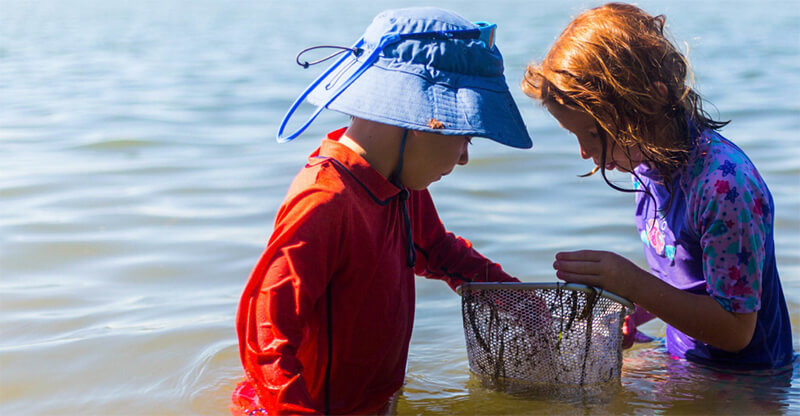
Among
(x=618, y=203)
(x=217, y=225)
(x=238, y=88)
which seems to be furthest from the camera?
(x=238, y=88)

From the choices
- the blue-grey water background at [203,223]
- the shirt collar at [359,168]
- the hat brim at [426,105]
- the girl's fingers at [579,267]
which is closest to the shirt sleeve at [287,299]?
the shirt collar at [359,168]

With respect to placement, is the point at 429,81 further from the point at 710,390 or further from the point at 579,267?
the point at 710,390

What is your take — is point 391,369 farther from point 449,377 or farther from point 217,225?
point 217,225

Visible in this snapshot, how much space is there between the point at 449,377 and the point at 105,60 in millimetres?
11399

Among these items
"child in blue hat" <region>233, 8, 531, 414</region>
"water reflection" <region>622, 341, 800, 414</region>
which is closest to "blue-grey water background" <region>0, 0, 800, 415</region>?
"water reflection" <region>622, 341, 800, 414</region>

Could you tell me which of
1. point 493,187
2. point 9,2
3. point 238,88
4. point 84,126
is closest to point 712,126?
point 493,187

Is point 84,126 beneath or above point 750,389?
above

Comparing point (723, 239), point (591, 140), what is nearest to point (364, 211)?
point (591, 140)

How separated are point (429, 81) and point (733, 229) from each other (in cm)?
111

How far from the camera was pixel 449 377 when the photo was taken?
12.0 ft

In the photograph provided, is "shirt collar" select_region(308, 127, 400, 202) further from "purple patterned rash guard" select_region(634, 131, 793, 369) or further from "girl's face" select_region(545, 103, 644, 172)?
"purple patterned rash guard" select_region(634, 131, 793, 369)

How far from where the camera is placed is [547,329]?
2.93 meters

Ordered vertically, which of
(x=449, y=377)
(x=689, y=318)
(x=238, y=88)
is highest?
(x=238, y=88)

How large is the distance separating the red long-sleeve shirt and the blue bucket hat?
0.64 feet
